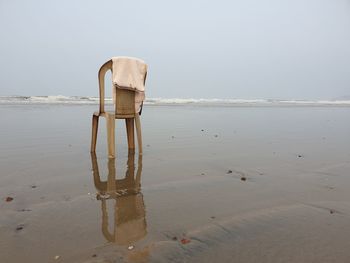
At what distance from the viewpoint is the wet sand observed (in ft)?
6.91

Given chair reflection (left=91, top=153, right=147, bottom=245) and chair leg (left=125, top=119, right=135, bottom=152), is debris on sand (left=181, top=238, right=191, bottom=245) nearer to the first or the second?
chair reflection (left=91, top=153, right=147, bottom=245)

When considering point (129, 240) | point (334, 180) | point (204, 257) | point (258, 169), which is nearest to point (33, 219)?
point (129, 240)

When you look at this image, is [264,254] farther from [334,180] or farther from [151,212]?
[334,180]

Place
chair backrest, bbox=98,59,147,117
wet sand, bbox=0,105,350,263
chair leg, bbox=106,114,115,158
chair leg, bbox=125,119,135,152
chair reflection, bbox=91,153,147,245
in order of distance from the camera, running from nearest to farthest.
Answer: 1. wet sand, bbox=0,105,350,263
2. chair reflection, bbox=91,153,147,245
3. chair leg, bbox=106,114,115,158
4. chair backrest, bbox=98,59,147,117
5. chair leg, bbox=125,119,135,152

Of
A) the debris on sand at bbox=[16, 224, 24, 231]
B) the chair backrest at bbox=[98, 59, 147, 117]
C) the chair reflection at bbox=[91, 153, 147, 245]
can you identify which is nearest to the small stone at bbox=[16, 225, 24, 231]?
the debris on sand at bbox=[16, 224, 24, 231]

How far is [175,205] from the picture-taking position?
115 inches

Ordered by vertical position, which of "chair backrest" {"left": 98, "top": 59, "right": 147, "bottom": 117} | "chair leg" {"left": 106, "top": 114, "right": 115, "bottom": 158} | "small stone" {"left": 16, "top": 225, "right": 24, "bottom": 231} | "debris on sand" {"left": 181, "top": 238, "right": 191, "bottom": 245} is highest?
"chair backrest" {"left": 98, "top": 59, "right": 147, "bottom": 117}

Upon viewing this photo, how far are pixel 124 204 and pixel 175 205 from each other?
45 cm

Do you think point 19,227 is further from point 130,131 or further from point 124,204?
point 130,131

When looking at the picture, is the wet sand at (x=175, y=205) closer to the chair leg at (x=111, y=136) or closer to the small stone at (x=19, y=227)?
the small stone at (x=19, y=227)

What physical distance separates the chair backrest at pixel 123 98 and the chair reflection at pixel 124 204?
1.01 m

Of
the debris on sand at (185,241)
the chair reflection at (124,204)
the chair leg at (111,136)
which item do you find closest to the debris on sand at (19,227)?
the chair reflection at (124,204)

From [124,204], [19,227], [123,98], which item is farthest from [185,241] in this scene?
[123,98]

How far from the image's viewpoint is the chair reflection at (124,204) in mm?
2332
